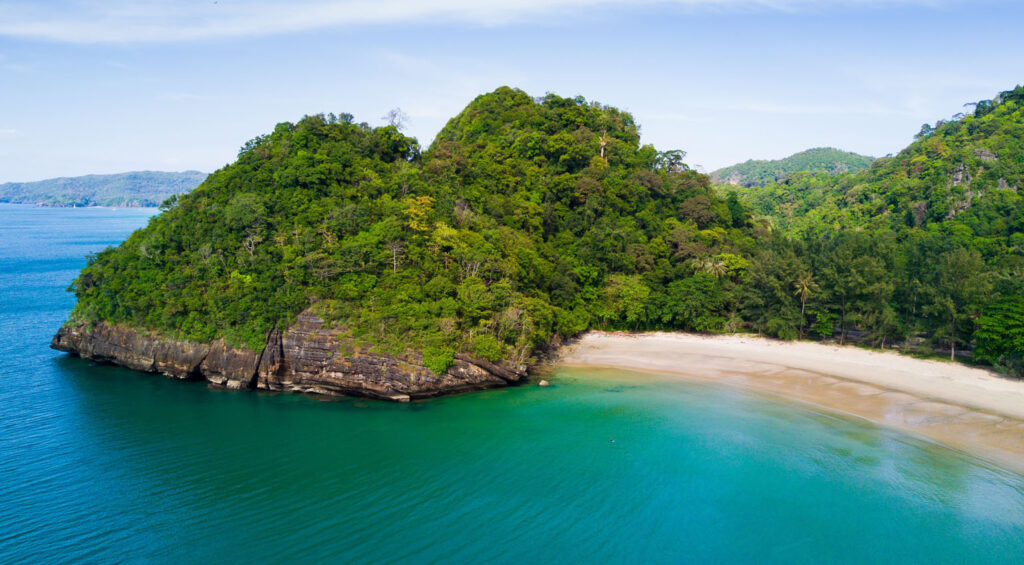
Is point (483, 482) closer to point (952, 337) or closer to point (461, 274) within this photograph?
point (461, 274)

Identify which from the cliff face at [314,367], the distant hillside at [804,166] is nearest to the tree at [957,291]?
the cliff face at [314,367]

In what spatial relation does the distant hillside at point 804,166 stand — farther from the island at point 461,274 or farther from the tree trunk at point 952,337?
the tree trunk at point 952,337

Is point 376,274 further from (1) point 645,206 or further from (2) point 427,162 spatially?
(1) point 645,206

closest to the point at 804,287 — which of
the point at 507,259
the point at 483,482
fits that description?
the point at 507,259

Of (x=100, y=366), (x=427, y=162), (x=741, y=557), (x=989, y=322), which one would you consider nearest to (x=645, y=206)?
(x=427, y=162)

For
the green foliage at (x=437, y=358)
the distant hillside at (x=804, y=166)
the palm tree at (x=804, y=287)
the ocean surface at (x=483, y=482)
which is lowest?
the ocean surface at (x=483, y=482)

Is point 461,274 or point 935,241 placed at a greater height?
point 935,241

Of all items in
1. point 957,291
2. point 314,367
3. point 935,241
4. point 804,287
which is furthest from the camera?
point 935,241

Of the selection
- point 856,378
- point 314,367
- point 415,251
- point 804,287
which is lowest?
point 856,378
